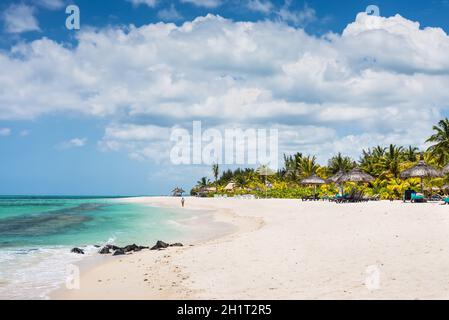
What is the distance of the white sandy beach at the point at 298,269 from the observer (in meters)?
7.57

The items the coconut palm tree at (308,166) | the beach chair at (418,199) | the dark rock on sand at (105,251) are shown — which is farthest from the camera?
the coconut palm tree at (308,166)

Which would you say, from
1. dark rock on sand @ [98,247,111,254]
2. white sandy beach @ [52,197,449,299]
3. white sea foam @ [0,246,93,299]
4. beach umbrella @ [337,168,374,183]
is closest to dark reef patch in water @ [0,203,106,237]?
white sea foam @ [0,246,93,299]

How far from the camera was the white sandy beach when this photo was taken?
7.57 metres

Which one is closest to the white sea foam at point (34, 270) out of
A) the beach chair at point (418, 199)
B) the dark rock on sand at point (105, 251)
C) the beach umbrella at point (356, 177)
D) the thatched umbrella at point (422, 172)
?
the dark rock on sand at point (105, 251)

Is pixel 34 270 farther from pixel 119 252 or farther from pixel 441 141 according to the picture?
pixel 441 141

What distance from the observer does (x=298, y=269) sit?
936cm

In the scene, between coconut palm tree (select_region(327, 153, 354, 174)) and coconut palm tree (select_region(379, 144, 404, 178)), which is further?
coconut palm tree (select_region(327, 153, 354, 174))

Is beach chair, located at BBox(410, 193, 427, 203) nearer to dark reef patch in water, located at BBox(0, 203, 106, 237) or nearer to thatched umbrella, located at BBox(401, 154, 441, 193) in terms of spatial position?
thatched umbrella, located at BBox(401, 154, 441, 193)

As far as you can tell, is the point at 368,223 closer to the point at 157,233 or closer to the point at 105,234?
the point at 157,233

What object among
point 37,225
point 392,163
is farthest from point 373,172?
point 37,225

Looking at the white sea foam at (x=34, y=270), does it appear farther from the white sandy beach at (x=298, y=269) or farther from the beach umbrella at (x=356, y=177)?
the beach umbrella at (x=356, y=177)
